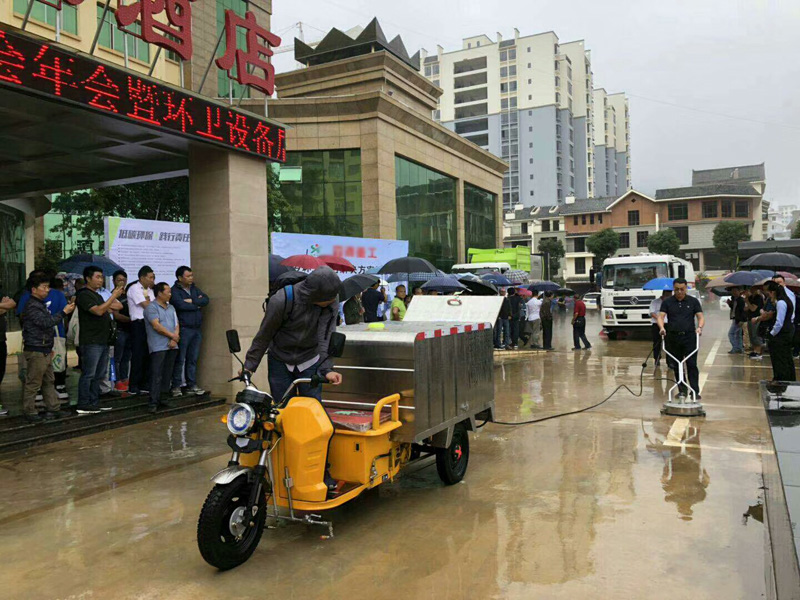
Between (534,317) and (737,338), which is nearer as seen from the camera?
(737,338)

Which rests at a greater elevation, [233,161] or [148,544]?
[233,161]

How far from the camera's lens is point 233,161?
980 cm

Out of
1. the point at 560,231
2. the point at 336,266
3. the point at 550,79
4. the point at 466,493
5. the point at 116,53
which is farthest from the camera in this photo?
the point at 550,79

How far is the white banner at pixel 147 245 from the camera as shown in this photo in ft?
35.0

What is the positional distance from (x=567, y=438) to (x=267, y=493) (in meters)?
4.19

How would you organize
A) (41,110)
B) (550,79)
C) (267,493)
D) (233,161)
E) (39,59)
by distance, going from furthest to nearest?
(550,79), (233,161), (41,110), (39,59), (267,493)

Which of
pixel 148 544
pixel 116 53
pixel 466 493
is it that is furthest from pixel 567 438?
pixel 116 53

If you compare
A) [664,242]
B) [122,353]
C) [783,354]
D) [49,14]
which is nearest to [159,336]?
[122,353]

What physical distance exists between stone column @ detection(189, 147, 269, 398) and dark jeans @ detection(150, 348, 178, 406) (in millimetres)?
995

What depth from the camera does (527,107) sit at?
322 ft

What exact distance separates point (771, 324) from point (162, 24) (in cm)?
1149

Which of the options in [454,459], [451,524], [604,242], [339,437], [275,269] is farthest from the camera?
[604,242]

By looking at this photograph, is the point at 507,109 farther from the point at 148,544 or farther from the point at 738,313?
the point at 148,544

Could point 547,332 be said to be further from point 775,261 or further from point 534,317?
point 775,261
